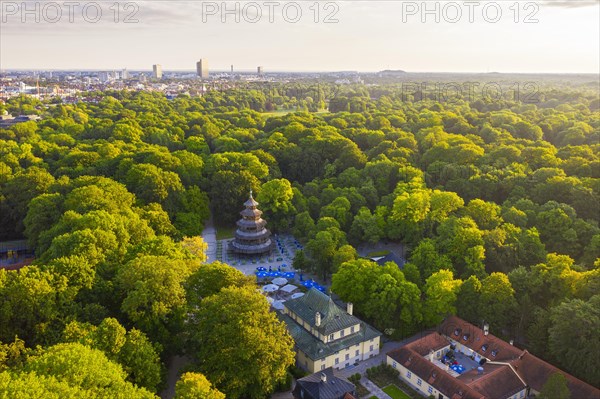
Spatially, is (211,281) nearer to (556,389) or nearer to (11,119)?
(556,389)

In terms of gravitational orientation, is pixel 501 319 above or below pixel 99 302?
below

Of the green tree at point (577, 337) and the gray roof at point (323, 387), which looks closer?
the gray roof at point (323, 387)

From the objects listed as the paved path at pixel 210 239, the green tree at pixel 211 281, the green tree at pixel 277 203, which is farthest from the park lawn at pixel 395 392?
the green tree at pixel 277 203

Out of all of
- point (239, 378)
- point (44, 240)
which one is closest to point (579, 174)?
point (239, 378)

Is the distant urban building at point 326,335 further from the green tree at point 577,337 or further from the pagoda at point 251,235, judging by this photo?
the pagoda at point 251,235

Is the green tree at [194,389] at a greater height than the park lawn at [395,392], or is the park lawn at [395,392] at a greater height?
the green tree at [194,389]

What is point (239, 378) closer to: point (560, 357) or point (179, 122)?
point (560, 357)
